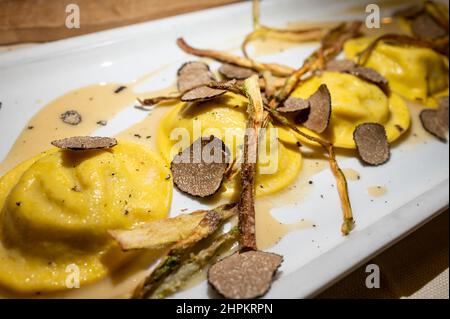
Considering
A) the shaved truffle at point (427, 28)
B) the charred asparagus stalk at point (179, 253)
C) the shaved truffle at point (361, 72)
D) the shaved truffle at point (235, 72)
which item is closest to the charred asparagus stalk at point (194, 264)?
the charred asparagus stalk at point (179, 253)

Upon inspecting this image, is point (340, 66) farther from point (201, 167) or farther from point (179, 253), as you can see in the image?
point (179, 253)

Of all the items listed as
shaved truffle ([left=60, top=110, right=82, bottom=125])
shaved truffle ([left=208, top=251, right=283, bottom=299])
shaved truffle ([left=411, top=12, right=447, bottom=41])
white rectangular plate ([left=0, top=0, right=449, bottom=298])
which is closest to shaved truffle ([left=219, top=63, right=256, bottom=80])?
white rectangular plate ([left=0, top=0, right=449, bottom=298])

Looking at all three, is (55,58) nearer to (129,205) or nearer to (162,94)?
(162,94)

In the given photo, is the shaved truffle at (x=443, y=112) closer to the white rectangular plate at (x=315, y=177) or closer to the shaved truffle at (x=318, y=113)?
the white rectangular plate at (x=315, y=177)

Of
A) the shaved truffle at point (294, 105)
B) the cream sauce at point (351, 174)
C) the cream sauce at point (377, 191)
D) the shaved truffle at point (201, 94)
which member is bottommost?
the cream sauce at point (377, 191)
